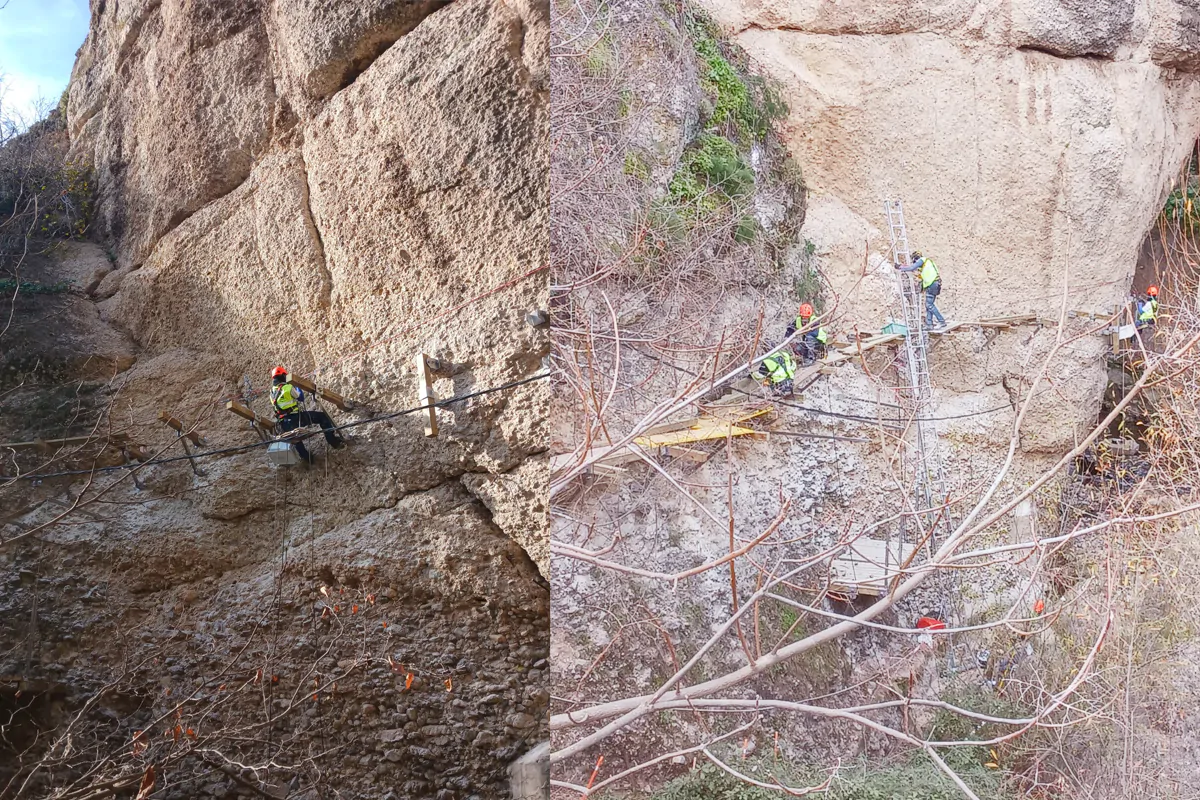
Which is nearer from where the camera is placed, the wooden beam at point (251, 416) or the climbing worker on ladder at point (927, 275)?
the wooden beam at point (251, 416)

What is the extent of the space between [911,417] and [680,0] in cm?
143

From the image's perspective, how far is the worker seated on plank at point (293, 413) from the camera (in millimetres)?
1767

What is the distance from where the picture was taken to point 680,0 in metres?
2.67

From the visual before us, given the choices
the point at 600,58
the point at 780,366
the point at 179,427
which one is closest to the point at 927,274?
the point at 780,366

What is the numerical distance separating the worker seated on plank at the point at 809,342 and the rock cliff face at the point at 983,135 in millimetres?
76

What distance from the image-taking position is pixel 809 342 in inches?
97.8

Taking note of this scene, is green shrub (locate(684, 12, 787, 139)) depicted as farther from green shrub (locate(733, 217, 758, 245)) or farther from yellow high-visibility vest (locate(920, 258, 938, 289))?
yellow high-visibility vest (locate(920, 258, 938, 289))

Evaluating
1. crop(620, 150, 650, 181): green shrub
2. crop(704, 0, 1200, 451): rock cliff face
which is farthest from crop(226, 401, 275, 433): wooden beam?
crop(704, 0, 1200, 451): rock cliff face

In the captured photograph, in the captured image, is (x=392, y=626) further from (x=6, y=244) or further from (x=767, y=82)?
(x=767, y=82)

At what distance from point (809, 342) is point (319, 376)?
4.44 ft

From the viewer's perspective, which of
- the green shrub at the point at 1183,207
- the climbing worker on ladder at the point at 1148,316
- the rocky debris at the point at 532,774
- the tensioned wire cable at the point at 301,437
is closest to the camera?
the tensioned wire cable at the point at 301,437

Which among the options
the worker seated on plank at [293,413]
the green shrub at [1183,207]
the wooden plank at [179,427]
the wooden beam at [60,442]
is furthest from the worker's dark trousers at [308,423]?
the green shrub at [1183,207]

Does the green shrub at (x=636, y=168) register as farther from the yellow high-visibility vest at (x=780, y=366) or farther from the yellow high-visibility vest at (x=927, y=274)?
the yellow high-visibility vest at (x=927, y=274)

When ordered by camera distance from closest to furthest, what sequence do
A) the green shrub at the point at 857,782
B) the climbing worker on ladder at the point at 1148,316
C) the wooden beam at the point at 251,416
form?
1. the wooden beam at the point at 251,416
2. the green shrub at the point at 857,782
3. the climbing worker on ladder at the point at 1148,316
